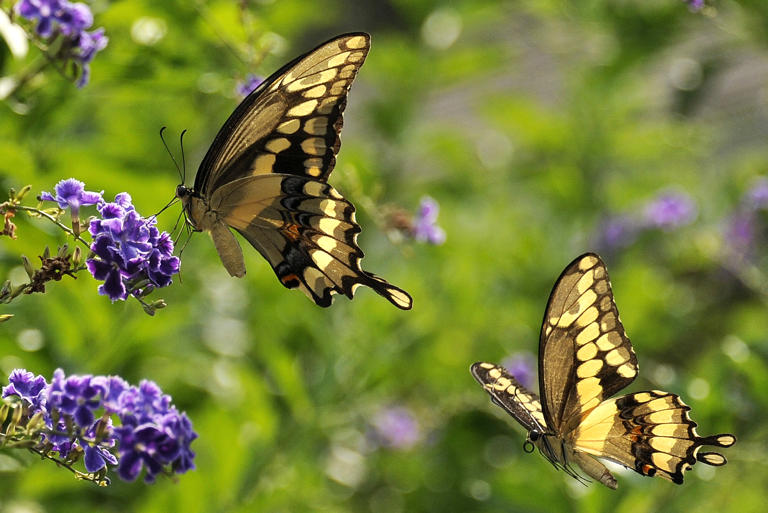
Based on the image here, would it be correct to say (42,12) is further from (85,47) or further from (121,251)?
(121,251)

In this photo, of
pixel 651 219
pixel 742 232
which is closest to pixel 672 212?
pixel 651 219

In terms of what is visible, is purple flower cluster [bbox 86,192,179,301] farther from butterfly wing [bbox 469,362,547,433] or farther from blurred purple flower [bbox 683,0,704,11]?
blurred purple flower [bbox 683,0,704,11]

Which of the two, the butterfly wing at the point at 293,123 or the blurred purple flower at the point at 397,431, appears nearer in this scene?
the butterfly wing at the point at 293,123

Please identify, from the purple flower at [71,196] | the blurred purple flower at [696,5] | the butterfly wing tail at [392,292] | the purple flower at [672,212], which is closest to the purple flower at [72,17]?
the purple flower at [71,196]

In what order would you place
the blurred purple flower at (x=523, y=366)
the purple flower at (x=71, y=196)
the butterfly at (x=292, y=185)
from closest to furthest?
the purple flower at (x=71, y=196), the butterfly at (x=292, y=185), the blurred purple flower at (x=523, y=366)

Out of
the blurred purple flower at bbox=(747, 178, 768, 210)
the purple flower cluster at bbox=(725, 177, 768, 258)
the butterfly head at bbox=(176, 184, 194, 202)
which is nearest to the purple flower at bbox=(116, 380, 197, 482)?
the butterfly head at bbox=(176, 184, 194, 202)

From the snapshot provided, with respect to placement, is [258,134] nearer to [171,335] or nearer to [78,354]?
[78,354]

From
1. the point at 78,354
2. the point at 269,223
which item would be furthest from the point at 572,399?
the point at 78,354

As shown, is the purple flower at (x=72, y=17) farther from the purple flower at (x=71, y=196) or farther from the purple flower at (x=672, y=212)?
the purple flower at (x=672, y=212)
